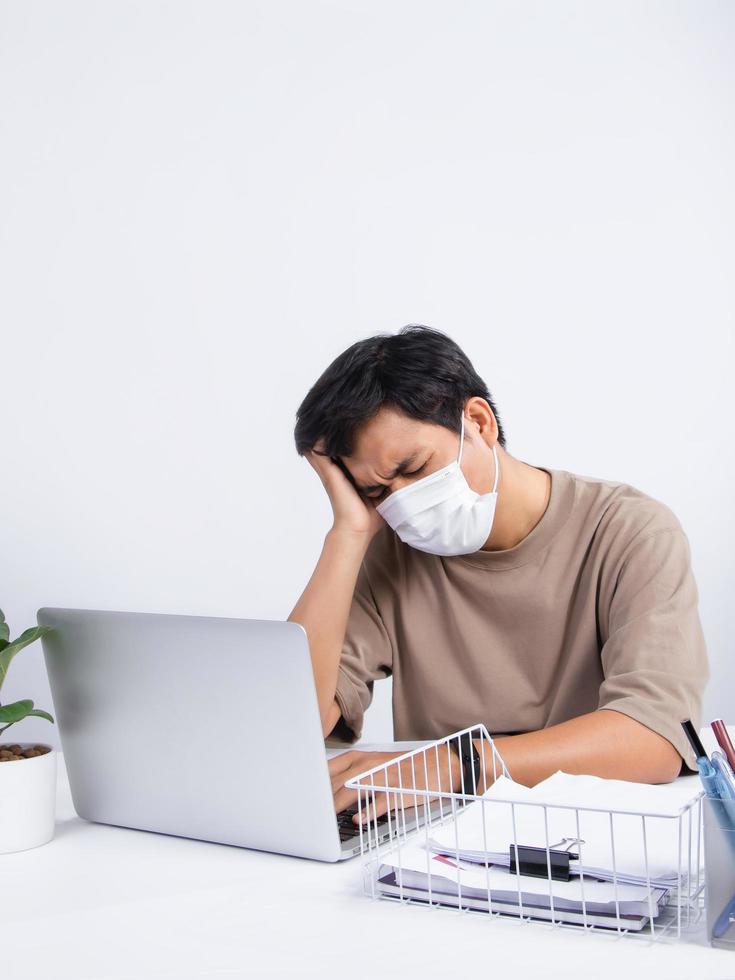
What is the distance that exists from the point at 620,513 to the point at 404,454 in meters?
0.33

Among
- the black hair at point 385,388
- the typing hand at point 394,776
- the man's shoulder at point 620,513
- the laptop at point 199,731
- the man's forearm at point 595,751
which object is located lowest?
the man's forearm at point 595,751

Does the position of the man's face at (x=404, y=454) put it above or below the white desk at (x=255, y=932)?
above

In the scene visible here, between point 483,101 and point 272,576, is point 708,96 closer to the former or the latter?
point 483,101

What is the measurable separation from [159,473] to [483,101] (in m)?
1.32

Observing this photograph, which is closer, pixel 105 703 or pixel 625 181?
pixel 105 703

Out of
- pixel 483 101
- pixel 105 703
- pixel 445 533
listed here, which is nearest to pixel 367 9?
pixel 483 101

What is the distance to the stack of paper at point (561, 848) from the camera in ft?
2.61

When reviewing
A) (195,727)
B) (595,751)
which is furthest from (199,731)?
(595,751)

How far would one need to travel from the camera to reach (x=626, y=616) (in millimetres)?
1379

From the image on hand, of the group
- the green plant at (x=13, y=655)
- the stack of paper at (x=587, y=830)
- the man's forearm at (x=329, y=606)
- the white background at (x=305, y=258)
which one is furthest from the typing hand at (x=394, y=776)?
the white background at (x=305, y=258)

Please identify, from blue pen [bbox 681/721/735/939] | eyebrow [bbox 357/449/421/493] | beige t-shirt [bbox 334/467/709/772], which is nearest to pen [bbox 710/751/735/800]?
blue pen [bbox 681/721/735/939]

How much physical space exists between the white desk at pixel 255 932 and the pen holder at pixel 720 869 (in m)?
0.02

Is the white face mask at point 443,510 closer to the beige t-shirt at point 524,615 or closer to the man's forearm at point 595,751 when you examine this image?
the beige t-shirt at point 524,615

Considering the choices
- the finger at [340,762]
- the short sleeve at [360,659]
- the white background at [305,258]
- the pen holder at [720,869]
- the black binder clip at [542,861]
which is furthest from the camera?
the white background at [305,258]
